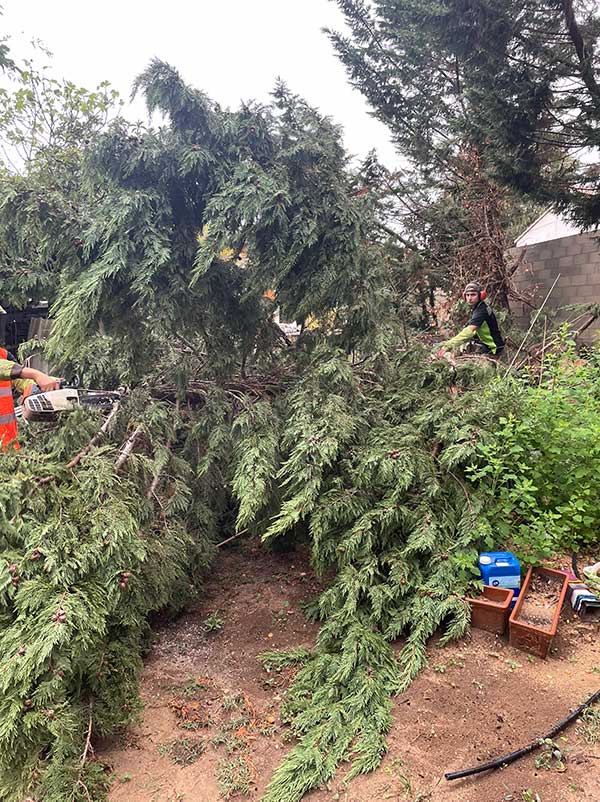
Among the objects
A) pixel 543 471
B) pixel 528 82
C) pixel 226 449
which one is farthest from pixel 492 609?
pixel 528 82

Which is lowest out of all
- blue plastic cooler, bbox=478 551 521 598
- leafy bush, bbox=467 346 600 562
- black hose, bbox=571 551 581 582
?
blue plastic cooler, bbox=478 551 521 598

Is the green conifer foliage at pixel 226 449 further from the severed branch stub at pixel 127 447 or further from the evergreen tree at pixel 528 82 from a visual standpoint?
the evergreen tree at pixel 528 82

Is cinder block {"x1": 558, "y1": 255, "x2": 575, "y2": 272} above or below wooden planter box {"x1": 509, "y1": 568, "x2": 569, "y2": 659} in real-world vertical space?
above

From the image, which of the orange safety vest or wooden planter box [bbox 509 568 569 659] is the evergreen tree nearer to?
wooden planter box [bbox 509 568 569 659]

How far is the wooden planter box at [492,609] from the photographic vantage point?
224cm

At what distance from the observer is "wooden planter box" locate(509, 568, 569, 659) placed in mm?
2121

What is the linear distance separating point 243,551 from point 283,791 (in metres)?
2.37

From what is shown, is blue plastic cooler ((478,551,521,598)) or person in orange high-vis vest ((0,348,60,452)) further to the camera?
person in orange high-vis vest ((0,348,60,452))

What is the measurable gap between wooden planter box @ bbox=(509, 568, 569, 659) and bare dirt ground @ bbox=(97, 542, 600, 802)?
0.07 m

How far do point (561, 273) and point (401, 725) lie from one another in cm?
631

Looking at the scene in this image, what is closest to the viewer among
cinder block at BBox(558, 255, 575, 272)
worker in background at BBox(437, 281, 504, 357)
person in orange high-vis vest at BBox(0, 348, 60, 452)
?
person in orange high-vis vest at BBox(0, 348, 60, 452)

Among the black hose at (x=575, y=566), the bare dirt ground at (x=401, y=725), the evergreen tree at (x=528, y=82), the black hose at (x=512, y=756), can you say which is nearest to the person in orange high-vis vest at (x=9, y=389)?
the bare dirt ground at (x=401, y=725)

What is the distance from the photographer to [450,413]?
279 centimetres

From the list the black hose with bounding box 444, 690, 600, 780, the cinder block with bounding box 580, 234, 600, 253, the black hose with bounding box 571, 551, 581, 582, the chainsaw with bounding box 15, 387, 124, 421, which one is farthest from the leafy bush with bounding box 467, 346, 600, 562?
the cinder block with bounding box 580, 234, 600, 253
